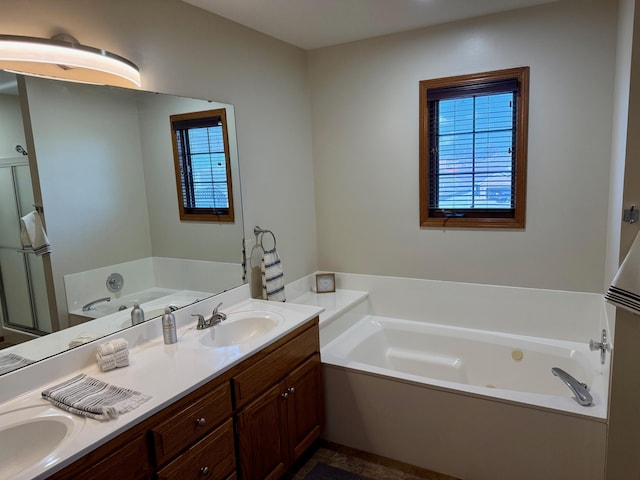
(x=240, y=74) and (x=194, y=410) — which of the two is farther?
(x=240, y=74)

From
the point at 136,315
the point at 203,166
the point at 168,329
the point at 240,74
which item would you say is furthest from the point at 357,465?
the point at 240,74

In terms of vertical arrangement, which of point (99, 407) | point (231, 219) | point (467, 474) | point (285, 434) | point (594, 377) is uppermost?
point (231, 219)

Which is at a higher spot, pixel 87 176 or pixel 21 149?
pixel 21 149

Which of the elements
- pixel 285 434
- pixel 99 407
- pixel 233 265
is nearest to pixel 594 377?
pixel 285 434

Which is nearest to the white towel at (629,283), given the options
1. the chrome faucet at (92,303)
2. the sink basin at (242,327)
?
the sink basin at (242,327)

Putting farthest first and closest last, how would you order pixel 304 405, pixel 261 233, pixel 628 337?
pixel 261 233
pixel 304 405
pixel 628 337

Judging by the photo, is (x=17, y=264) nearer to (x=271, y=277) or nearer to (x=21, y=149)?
(x=21, y=149)

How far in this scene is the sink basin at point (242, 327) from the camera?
2213mm

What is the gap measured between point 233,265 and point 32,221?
1160 millimetres

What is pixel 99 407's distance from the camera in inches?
53.7

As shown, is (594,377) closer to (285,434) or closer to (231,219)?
(285,434)

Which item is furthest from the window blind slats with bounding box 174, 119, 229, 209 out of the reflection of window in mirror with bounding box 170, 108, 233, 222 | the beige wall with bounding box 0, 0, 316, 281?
the beige wall with bounding box 0, 0, 316, 281

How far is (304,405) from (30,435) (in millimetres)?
1302

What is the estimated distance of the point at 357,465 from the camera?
2.39m
